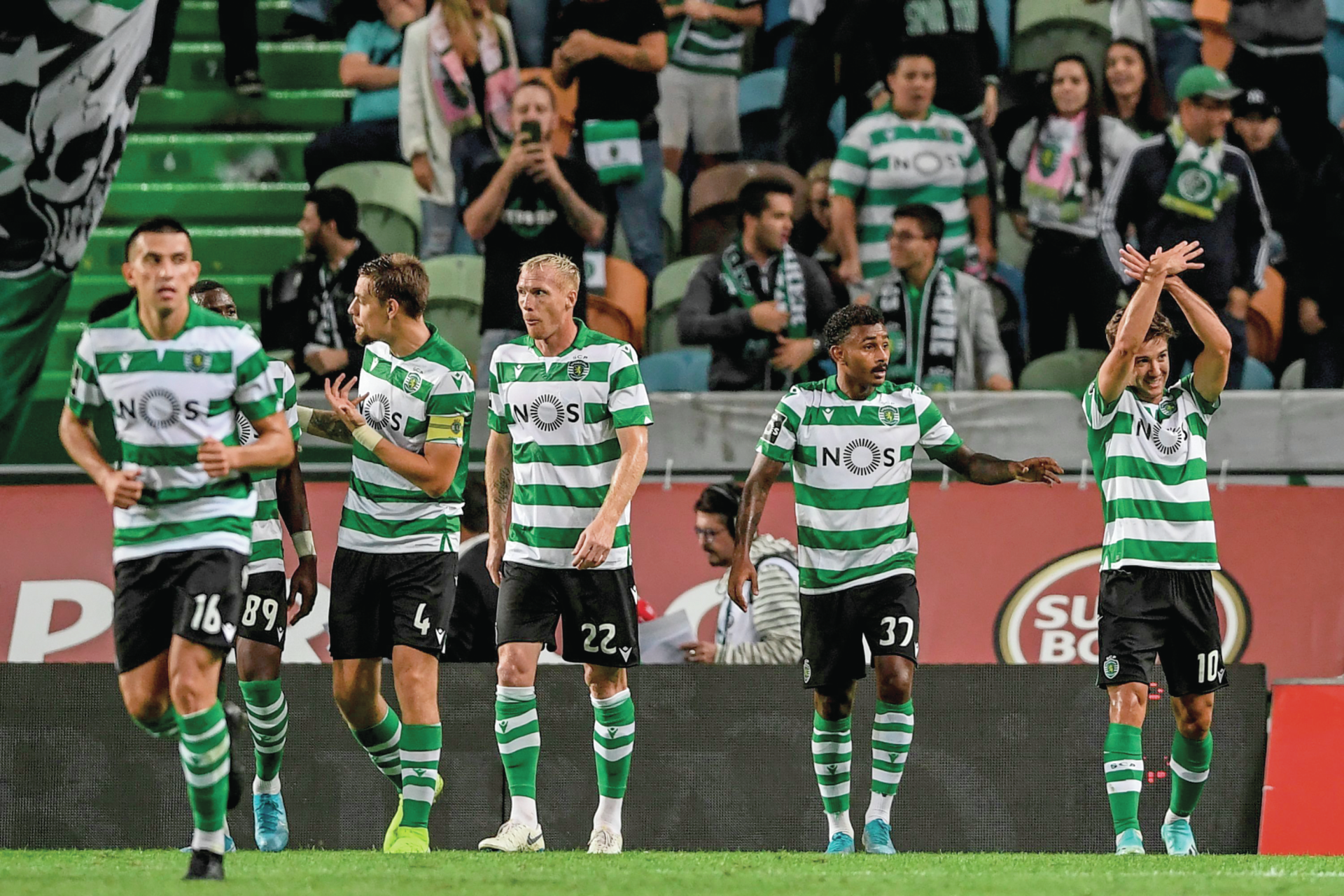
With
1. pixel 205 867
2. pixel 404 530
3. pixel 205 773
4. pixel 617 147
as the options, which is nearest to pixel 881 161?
pixel 617 147

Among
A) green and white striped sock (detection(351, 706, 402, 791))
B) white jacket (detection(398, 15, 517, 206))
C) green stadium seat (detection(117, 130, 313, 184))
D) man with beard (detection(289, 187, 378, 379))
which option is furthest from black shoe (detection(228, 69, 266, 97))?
green and white striped sock (detection(351, 706, 402, 791))

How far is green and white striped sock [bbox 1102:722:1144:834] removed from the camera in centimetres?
678

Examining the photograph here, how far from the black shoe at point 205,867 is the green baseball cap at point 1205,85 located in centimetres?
870

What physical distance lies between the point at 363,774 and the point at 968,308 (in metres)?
5.05

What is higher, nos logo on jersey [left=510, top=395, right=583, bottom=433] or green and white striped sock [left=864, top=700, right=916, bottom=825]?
nos logo on jersey [left=510, top=395, right=583, bottom=433]

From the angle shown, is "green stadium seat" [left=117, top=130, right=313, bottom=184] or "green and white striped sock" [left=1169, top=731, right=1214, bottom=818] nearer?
"green and white striped sock" [left=1169, top=731, right=1214, bottom=818]

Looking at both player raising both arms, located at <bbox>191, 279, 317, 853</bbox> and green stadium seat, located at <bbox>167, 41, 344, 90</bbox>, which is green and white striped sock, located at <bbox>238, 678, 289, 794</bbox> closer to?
player raising both arms, located at <bbox>191, 279, 317, 853</bbox>

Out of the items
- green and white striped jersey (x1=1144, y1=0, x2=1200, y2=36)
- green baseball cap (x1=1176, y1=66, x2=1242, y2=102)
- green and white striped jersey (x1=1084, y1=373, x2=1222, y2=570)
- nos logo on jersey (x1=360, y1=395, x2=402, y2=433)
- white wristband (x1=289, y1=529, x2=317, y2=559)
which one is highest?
green and white striped jersey (x1=1144, y1=0, x2=1200, y2=36)

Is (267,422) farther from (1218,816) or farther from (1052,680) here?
(1218,816)

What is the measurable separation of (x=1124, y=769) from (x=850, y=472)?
165 cm

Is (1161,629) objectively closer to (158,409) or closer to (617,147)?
(158,409)

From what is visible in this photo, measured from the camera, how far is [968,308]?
1091cm

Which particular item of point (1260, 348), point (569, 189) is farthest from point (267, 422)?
point (1260, 348)

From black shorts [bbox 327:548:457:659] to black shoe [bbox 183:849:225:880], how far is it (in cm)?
153
